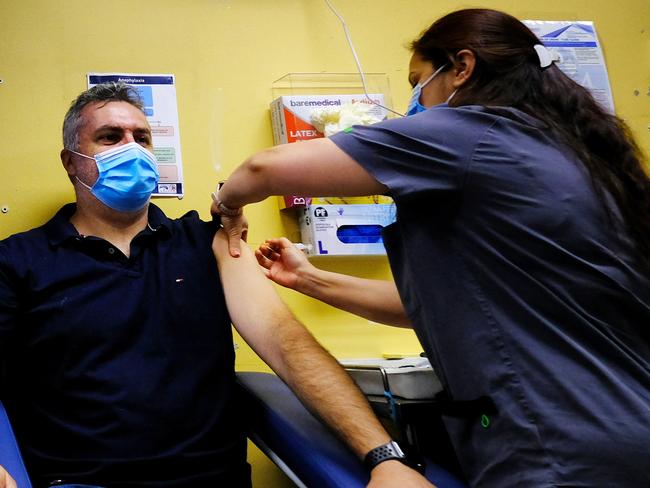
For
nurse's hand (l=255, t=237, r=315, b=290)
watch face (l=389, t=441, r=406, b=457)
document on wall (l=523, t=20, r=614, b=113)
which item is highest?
document on wall (l=523, t=20, r=614, b=113)

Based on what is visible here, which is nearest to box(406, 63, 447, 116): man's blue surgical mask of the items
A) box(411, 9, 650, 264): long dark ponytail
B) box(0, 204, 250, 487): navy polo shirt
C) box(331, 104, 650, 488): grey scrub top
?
box(411, 9, 650, 264): long dark ponytail

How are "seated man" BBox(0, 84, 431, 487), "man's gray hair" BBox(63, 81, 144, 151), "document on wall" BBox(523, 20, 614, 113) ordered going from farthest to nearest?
"document on wall" BBox(523, 20, 614, 113) → "man's gray hair" BBox(63, 81, 144, 151) → "seated man" BBox(0, 84, 431, 487)

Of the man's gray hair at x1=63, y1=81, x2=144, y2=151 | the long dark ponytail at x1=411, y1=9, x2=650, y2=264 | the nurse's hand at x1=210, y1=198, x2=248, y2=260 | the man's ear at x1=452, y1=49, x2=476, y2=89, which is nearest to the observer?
the long dark ponytail at x1=411, y1=9, x2=650, y2=264

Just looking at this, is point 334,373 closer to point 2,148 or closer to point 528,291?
point 528,291

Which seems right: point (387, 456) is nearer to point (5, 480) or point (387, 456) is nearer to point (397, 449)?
point (397, 449)

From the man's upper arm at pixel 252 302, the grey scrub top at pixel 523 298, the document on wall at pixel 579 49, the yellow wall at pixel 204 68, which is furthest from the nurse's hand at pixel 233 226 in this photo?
the document on wall at pixel 579 49

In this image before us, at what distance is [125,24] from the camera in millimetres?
2246

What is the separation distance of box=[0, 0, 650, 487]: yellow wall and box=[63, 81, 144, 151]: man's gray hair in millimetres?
165

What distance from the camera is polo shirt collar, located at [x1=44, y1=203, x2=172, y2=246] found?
1.79 m

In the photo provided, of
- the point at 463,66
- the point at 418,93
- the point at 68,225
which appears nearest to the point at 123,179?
the point at 68,225

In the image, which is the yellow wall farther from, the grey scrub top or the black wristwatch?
the grey scrub top

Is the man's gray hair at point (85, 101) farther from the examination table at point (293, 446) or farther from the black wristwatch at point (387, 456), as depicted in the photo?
the black wristwatch at point (387, 456)

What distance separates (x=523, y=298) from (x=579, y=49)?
5.75ft

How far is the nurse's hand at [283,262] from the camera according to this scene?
1.95 metres
